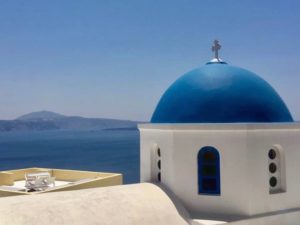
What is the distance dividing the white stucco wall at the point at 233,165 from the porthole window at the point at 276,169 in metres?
0.14

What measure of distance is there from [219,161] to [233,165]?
40cm

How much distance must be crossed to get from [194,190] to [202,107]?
7.74ft

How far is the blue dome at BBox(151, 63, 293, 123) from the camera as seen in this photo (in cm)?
976

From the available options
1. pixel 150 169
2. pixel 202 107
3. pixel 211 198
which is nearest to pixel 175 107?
pixel 202 107

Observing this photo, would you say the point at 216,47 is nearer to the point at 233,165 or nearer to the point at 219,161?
the point at 219,161

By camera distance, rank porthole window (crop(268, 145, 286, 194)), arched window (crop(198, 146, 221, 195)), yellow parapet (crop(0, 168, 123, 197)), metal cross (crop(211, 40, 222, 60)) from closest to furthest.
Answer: arched window (crop(198, 146, 221, 195))
porthole window (crop(268, 145, 286, 194))
metal cross (crop(211, 40, 222, 60))
yellow parapet (crop(0, 168, 123, 197))

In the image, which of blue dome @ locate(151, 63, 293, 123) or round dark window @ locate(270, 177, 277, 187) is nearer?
blue dome @ locate(151, 63, 293, 123)

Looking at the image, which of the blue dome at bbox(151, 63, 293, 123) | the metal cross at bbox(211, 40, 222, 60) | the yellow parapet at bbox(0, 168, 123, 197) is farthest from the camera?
the yellow parapet at bbox(0, 168, 123, 197)

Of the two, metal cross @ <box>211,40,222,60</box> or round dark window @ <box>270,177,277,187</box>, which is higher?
metal cross @ <box>211,40,222,60</box>

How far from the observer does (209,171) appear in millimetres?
9758

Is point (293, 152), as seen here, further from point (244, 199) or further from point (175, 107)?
point (175, 107)

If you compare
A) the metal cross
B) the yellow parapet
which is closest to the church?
the metal cross

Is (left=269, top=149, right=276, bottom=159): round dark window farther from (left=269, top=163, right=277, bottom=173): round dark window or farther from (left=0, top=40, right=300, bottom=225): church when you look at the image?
(left=269, top=163, right=277, bottom=173): round dark window

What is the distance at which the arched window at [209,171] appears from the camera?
31.3 ft
